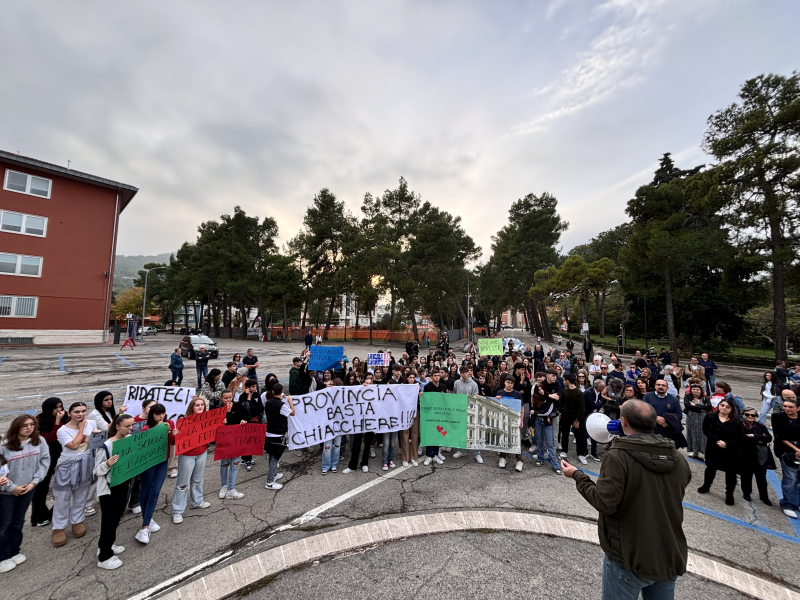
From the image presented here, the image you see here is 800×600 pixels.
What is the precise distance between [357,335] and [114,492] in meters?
47.1

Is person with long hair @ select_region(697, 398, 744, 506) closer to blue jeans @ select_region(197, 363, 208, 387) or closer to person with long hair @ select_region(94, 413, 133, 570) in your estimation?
person with long hair @ select_region(94, 413, 133, 570)

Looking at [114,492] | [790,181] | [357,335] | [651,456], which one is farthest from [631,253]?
[357,335]

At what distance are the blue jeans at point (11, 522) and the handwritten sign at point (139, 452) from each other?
95 cm

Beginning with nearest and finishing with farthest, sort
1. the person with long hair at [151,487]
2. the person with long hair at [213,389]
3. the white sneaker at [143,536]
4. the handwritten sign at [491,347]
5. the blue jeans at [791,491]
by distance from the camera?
the white sneaker at [143,536] < the person with long hair at [151,487] < the blue jeans at [791,491] < the person with long hair at [213,389] < the handwritten sign at [491,347]

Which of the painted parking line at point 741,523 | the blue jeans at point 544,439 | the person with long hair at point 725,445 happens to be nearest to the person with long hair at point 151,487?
the blue jeans at point 544,439

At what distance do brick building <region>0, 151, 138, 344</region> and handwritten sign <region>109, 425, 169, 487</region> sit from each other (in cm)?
3306

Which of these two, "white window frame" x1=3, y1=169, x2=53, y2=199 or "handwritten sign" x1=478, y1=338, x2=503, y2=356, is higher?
"white window frame" x1=3, y1=169, x2=53, y2=199

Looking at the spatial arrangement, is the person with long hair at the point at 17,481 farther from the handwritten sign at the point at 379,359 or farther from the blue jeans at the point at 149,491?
the handwritten sign at the point at 379,359

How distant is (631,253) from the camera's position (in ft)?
88.8

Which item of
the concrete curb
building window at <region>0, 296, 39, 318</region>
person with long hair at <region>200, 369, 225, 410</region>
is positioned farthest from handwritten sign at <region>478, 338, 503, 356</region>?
building window at <region>0, 296, 39, 318</region>

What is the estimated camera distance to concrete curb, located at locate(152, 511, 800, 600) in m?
3.48

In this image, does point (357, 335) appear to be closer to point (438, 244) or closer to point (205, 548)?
point (438, 244)

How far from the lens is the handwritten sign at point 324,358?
11.1m

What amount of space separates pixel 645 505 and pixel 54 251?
128 feet
